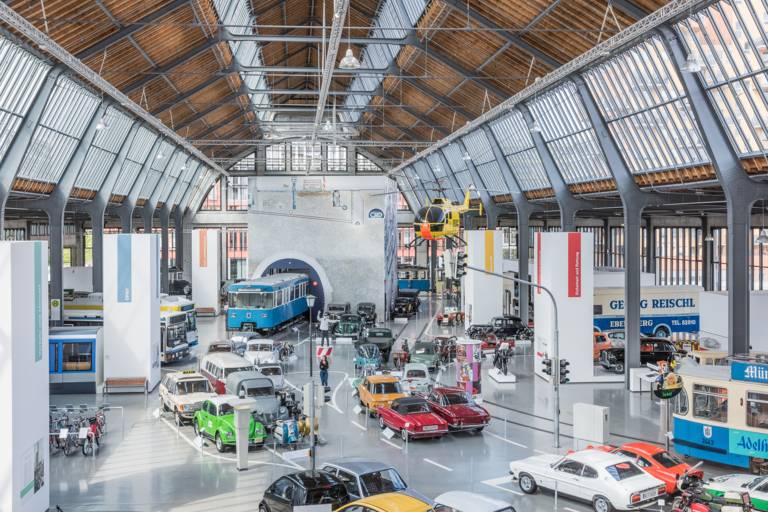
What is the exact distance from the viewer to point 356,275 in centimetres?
4828

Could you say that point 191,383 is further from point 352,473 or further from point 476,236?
point 476,236

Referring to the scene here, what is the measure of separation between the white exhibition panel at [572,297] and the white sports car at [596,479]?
40.8ft

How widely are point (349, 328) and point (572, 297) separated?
554 inches

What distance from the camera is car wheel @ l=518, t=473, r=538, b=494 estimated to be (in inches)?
631

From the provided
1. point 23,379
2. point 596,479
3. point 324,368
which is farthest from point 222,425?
point 596,479

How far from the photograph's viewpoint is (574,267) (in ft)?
93.8

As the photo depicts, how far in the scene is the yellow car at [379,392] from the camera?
74.5ft

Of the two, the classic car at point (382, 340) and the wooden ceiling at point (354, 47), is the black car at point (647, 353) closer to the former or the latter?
the classic car at point (382, 340)

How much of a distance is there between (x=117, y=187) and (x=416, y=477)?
109 feet

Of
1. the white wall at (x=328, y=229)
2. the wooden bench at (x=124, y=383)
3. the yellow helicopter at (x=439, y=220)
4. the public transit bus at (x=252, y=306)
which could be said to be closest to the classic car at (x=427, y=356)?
the yellow helicopter at (x=439, y=220)

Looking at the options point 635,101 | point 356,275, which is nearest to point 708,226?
point 356,275

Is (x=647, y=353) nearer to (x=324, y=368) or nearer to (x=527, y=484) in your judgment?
(x=324, y=368)

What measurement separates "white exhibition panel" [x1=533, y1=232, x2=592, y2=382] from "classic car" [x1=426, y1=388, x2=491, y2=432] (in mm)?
7275

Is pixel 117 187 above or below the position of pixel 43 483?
above
